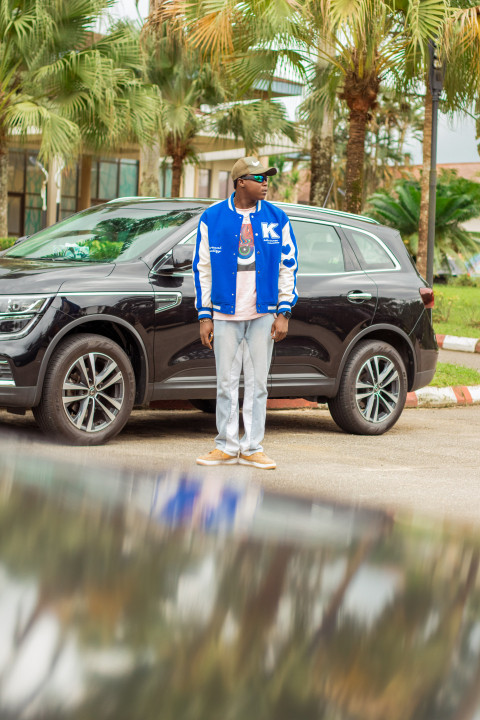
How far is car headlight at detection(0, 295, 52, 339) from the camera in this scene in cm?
670

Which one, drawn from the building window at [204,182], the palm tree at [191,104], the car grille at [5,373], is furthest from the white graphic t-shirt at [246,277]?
the building window at [204,182]

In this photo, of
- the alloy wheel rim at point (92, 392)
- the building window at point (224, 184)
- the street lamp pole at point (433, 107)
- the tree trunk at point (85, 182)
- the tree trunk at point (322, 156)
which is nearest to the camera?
the alloy wheel rim at point (92, 392)

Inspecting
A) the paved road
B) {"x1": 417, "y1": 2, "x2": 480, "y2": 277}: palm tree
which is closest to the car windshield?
the paved road

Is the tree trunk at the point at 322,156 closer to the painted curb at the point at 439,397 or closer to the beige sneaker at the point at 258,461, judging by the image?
the painted curb at the point at 439,397

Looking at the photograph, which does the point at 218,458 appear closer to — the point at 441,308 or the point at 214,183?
the point at 441,308

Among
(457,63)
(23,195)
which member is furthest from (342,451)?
(23,195)

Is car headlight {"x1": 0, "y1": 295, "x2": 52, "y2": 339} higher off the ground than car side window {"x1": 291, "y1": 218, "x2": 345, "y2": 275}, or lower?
lower

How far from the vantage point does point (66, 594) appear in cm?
70

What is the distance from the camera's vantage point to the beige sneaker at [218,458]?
257 inches

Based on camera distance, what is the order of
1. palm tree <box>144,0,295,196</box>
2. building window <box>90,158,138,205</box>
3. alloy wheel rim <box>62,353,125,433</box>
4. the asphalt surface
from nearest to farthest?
the asphalt surface
alloy wheel rim <box>62,353,125,433</box>
palm tree <box>144,0,295,196</box>
building window <box>90,158,138,205</box>

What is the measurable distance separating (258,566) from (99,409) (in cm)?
626

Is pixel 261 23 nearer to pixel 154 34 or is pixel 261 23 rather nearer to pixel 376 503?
pixel 154 34

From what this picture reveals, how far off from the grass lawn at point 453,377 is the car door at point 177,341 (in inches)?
170

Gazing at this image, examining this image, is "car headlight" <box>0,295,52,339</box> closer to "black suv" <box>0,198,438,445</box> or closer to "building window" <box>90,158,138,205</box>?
"black suv" <box>0,198,438,445</box>
